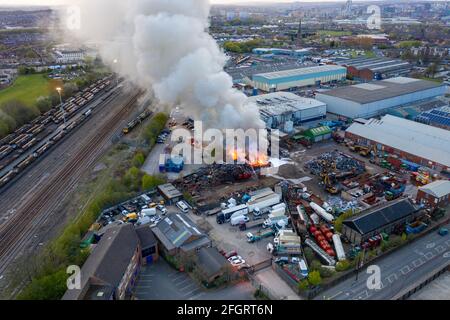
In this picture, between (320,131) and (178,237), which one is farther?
(320,131)

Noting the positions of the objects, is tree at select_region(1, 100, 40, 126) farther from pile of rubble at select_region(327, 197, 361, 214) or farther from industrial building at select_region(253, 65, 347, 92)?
pile of rubble at select_region(327, 197, 361, 214)

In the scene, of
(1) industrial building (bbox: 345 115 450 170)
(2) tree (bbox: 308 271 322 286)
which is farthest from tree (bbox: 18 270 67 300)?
(1) industrial building (bbox: 345 115 450 170)

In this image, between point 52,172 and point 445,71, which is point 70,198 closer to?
point 52,172

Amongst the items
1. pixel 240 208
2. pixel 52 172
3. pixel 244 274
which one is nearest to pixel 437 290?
pixel 244 274

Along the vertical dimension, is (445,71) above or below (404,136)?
above

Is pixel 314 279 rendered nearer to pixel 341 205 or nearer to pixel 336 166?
pixel 341 205

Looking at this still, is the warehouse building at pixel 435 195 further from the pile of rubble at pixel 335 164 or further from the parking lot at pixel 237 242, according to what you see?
the parking lot at pixel 237 242

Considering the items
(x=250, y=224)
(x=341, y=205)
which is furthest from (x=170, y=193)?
(x=341, y=205)
